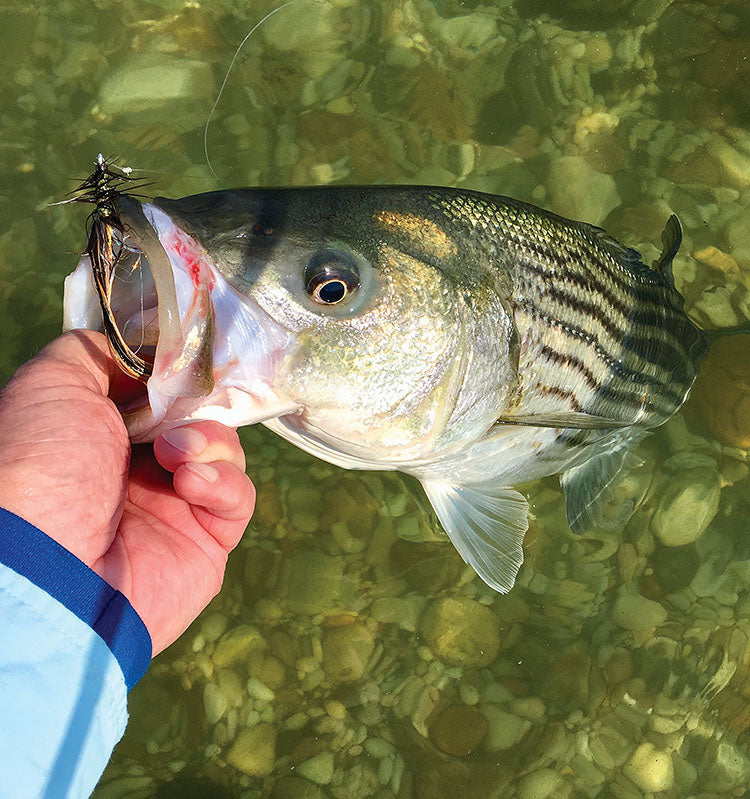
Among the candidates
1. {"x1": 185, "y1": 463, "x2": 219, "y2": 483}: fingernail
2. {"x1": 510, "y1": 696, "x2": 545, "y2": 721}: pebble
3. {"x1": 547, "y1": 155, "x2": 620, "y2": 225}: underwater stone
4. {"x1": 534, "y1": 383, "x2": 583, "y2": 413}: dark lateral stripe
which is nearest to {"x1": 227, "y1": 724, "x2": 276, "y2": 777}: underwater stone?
{"x1": 510, "y1": 696, "x2": 545, "y2": 721}: pebble

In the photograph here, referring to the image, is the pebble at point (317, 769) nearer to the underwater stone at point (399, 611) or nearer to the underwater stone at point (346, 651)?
the underwater stone at point (346, 651)

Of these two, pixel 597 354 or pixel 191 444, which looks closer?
pixel 191 444

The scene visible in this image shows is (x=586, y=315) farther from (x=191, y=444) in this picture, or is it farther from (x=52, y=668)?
(x=52, y=668)

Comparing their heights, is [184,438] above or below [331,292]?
below

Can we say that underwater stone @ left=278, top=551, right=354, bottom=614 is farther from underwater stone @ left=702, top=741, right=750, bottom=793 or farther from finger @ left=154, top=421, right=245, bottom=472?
underwater stone @ left=702, top=741, right=750, bottom=793

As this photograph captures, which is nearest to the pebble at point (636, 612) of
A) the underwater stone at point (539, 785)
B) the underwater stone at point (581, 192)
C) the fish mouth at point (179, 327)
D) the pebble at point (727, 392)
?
the underwater stone at point (539, 785)

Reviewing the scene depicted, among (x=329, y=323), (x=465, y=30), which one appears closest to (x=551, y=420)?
(x=329, y=323)
